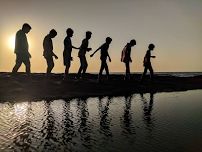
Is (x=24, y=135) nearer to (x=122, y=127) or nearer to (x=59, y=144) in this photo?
(x=59, y=144)

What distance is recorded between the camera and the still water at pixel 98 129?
578cm

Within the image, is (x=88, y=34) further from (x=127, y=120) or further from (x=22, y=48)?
(x=127, y=120)

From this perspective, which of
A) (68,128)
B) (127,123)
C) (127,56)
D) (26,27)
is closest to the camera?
(68,128)

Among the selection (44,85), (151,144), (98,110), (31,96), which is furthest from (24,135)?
(44,85)

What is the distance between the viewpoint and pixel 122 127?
759 cm

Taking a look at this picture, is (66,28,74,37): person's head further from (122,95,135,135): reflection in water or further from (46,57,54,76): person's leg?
(122,95,135,135): reflection in water

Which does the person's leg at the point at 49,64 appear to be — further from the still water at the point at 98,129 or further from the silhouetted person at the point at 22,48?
the still water at the point at 98,129

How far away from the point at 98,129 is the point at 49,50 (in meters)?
10.9

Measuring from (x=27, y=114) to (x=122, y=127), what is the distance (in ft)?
9.60

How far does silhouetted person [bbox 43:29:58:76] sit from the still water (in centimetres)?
676

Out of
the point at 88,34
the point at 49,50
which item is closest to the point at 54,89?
the point at 49,50

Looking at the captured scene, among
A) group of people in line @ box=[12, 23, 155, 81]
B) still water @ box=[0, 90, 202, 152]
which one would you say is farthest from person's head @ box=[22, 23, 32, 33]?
still water @ box=[0, 90, 202, 152]

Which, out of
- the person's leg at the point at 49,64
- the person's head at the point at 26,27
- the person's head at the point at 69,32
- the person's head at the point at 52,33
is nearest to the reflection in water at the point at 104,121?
the person's head at the point at 26,27

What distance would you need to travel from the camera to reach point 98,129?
7.36 meters
